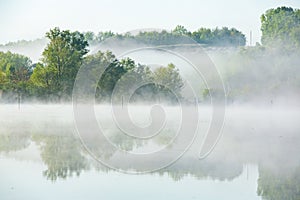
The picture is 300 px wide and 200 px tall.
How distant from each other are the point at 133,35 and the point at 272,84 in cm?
1134

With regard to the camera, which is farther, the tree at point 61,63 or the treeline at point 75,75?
the tree at point 61,63

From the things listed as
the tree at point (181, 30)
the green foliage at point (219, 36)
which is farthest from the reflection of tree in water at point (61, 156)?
the green foliage at point (219, 36)

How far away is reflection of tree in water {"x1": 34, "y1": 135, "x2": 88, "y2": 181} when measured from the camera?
28.2 ft

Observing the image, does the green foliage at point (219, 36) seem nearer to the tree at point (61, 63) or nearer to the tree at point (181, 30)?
the tree at point (181, 30)

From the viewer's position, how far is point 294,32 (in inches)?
1672

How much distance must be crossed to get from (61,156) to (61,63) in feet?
78.9

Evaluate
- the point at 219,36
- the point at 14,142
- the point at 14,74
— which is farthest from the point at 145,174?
the point at 219,36

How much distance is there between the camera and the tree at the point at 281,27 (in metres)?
42.4

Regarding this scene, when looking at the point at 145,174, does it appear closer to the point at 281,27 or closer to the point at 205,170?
the point at 205,170

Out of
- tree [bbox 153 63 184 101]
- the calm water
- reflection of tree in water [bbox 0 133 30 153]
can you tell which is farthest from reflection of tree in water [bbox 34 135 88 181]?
tree [bbox 153 63 184 101]

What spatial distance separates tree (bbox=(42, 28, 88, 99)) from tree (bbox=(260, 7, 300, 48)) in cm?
1662

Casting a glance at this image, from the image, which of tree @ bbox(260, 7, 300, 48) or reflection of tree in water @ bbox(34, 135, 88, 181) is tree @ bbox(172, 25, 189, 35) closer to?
tree @ bbox(260, 7, 300, 48)

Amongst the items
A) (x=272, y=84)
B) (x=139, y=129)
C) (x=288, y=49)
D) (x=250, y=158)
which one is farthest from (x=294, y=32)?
(x=250, y=158)

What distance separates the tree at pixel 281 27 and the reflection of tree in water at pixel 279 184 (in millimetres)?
34396
